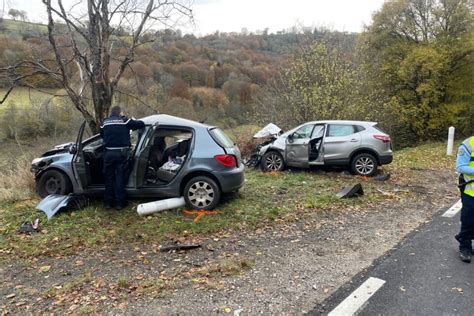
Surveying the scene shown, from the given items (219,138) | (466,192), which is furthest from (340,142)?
(466,192)

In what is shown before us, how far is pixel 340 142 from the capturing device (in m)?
10.0

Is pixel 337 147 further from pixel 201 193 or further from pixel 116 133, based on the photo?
pixel 116 133

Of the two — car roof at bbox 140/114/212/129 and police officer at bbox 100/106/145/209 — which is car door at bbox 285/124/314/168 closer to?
car roof at bbox 140/114/212/129

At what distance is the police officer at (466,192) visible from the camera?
4.43 m

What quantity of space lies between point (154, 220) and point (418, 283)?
3.95 metres

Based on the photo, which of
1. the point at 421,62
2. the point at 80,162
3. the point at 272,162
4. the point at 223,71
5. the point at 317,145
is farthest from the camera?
the point at 223,71

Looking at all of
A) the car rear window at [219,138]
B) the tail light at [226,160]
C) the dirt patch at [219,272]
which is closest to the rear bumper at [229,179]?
the tail light at [226,160]

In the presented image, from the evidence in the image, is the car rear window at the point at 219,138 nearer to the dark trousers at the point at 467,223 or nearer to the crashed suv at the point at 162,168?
the crashed suv at the point at 162,168

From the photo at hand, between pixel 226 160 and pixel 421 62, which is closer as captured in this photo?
pixel 226 160

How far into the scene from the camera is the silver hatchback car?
9875 mm

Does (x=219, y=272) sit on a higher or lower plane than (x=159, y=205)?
lower

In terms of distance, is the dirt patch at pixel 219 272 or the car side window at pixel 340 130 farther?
the car side window at pixel 340 130

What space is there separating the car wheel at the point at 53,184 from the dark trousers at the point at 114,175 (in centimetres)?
98

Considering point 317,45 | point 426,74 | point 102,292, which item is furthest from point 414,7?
point 102,292
